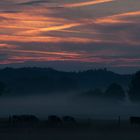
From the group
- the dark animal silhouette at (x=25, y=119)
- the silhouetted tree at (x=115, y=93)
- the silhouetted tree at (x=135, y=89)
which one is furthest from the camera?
the silhouetted tree at (x=115, y=93)

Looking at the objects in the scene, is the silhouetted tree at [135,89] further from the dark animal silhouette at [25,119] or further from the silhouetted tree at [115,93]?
the dark animal silhouette at [25,119]

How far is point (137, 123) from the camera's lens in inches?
2133

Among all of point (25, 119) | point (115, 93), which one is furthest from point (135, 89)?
point (25, 119)

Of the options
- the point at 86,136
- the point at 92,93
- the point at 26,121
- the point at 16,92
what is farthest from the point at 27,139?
the point at 16,92

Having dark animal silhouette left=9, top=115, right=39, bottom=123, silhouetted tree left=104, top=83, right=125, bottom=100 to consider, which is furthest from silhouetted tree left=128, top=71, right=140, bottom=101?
dark animal silhouette left=9, top=115, right=39, bottom=123

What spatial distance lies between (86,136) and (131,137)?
2.82 metres

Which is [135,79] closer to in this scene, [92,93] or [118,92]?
[118,92]

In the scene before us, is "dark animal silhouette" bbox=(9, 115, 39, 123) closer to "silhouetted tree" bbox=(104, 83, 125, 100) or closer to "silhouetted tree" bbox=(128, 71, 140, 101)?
"silhouetted tree" bbox=(128, 71, 140, 101)

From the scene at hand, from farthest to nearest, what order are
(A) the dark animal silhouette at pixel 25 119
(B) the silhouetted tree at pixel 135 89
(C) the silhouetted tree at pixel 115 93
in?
(C) the silhouetted tree at pixel 115 93 < (B) the silhouetted tree at pixel 135 89 < (A) the dark animal silhouette at pixel 25 119

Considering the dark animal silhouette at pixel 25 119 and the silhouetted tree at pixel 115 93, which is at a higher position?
the dark animal silhouette at pixel 25 119

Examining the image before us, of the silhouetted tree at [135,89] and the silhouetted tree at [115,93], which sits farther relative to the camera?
the silhouetted tree at [115,93]

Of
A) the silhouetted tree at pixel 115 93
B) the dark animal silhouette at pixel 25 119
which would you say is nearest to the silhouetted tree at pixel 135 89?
the silhouetted tree at pixel 115 93

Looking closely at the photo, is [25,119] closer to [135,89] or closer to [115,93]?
[135,89]

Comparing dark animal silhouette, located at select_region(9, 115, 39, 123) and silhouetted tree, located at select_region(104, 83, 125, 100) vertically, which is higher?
dark animal silhouette, located at select_region(9, 115, 39, 123)
